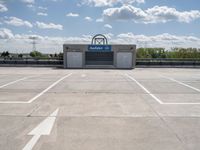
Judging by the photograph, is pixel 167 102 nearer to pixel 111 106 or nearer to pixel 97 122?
pixel 111 106

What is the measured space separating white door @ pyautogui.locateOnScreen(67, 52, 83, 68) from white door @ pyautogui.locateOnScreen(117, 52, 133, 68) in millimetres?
5412

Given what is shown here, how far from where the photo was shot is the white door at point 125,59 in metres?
30.3

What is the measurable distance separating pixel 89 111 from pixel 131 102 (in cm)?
197

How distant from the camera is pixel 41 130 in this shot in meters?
4.88

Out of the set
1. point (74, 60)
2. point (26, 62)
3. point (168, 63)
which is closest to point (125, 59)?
point (168, 63)

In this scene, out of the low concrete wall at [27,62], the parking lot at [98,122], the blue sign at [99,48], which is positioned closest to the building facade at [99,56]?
the blue sign at [99,48]

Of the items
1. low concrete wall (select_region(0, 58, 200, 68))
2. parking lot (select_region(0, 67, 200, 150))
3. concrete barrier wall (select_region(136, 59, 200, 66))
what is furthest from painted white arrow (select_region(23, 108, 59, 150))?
concrete barrier wall (select_region(136, 59, 200, 66))

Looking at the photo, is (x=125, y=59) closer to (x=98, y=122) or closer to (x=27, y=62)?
(x=27, y=62)

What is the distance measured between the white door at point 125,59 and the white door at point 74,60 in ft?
17.8

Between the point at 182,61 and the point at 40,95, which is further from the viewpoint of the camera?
the point at 182,61

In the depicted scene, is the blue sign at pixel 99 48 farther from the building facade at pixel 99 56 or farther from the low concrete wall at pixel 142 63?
the low concrete wall at pixel 142 63

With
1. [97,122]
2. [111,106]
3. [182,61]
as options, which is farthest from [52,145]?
[182,61]

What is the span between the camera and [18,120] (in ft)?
18.4

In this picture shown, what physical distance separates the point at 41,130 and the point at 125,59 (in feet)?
85.9
